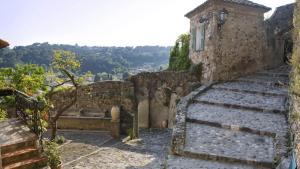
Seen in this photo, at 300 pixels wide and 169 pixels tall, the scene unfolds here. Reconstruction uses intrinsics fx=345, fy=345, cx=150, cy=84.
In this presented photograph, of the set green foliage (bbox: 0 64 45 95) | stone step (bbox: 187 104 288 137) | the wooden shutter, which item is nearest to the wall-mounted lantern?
the wooden shutter

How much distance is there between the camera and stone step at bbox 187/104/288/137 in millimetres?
11945

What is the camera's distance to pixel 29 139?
9711 mm

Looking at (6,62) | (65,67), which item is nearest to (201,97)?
(65,67)

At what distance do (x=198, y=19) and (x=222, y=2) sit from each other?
78.5 inches

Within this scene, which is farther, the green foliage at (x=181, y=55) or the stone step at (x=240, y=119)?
the green foliage at (x=181, y=55)

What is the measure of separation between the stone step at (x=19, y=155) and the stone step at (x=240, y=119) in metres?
5.99

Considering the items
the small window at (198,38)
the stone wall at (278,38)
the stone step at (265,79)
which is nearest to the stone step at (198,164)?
the stone step at (265,79)

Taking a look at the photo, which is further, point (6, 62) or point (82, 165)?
point (6, 62)

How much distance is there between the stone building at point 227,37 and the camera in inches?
696

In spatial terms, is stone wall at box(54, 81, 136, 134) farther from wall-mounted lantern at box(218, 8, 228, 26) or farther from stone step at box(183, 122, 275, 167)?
stone step at box(183, 122, 275, 167)

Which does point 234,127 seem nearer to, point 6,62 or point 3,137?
point 3,137

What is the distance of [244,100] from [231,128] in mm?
3027

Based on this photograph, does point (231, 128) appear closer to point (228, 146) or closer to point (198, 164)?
point (228, 146)

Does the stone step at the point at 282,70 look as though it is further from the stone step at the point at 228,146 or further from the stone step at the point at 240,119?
the stone step at the point at 228,146
